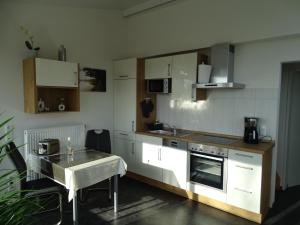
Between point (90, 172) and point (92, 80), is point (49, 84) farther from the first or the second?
point (90, 172)

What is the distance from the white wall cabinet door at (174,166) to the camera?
3465 mm

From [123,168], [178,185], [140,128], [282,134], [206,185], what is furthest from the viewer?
[140,128]

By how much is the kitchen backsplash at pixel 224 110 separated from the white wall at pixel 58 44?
1.25 meters

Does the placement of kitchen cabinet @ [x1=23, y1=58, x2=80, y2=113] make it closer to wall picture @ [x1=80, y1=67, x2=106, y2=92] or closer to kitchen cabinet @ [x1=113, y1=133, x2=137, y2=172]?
wall picture @ [x1=80, y1=67, x2=106, y2=92]

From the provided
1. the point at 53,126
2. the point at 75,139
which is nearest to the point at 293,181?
the point at 75,139

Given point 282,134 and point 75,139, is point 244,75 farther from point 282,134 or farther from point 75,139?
point 75,139

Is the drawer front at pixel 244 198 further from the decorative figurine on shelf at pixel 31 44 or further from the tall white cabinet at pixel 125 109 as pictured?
the decorative figurine on shelf at pixel 31 44

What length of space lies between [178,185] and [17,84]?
9.12 ft

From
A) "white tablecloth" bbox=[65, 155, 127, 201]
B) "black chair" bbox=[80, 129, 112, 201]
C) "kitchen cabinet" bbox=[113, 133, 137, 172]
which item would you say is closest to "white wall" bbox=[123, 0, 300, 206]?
"kitchen cabinet" bbox=[113, 133, 137, 172]

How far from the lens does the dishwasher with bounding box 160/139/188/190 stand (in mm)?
3453

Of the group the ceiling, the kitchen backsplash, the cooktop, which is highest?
the ceiling

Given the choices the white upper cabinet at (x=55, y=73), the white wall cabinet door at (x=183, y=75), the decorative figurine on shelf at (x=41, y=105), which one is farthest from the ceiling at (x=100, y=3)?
the decorative figurine on shelf at (x=41, y=105)

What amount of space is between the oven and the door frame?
1357 mm

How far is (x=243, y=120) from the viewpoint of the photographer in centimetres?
341
